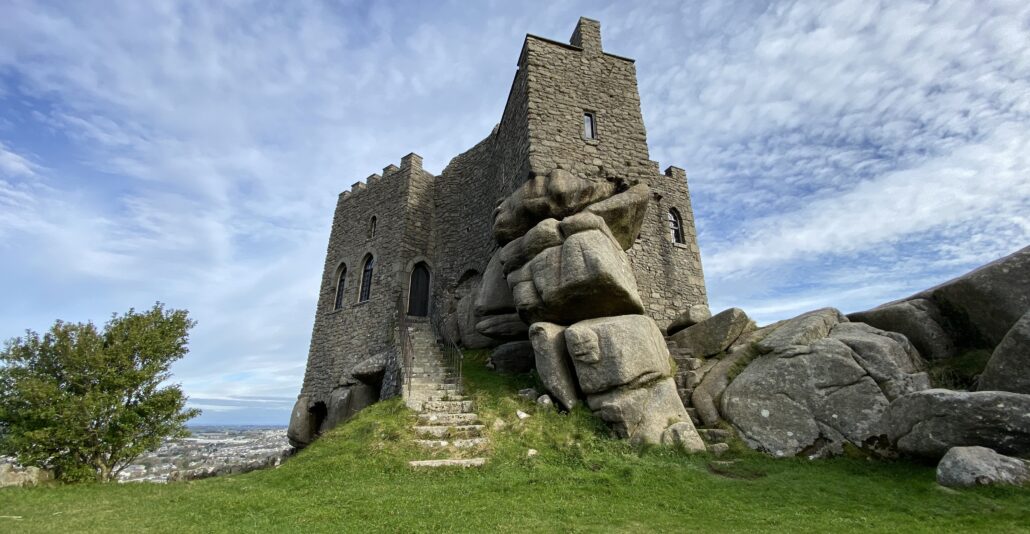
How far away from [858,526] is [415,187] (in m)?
20.6

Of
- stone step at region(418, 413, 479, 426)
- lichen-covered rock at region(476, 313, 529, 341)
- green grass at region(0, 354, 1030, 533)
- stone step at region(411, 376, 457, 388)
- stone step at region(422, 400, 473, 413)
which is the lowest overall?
green grass at region(0, 354, 1030, 533)

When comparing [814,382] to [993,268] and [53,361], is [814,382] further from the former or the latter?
[53,361]

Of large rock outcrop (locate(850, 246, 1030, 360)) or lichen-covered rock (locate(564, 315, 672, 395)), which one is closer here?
large rock outcrop (locate(850, 246, 1030, 360))

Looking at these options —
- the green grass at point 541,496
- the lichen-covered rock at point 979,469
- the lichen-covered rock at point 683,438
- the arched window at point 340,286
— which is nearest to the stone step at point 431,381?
the green grass at point 541,496

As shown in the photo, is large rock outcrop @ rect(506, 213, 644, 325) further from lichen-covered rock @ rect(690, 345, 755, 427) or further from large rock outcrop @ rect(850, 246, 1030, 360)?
large rock outcrop @ rect(850, 246, 1030, 360)

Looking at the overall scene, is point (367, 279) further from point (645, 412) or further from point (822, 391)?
point (822, 391)

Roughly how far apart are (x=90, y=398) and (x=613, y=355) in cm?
1150

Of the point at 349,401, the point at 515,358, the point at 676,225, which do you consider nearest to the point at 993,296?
the point at 676,225

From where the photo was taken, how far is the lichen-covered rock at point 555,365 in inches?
427

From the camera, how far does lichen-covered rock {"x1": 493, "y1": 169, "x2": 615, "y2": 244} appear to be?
1336 cm

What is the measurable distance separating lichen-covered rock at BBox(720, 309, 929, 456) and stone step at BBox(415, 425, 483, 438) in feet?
18.5

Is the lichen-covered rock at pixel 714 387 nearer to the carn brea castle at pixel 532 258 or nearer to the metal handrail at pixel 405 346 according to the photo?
the carn brea castle at pixel 532 258

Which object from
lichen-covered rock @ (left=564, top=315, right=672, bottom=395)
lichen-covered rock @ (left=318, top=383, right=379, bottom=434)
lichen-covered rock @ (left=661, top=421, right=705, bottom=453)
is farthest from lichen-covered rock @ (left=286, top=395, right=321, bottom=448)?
lichen-covered rock @ (left=661, top=421, right=705, bottom=453)

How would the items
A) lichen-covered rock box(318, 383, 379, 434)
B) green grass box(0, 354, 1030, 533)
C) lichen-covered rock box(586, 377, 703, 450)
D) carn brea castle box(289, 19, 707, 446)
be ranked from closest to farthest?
green grass box(0, 354, 1030, 533), lichen-covered rock box(586, 377, 703, 450), carn brea castle box(289, 19, 707, 446), lichen-covered rock box(318, 383, 379, 434)
